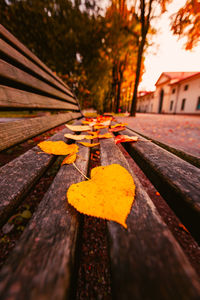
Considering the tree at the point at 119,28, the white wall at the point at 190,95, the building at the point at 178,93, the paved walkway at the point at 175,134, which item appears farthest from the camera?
the building at the point at 178,93

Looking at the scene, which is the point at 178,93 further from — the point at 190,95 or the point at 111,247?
the point at 111,247

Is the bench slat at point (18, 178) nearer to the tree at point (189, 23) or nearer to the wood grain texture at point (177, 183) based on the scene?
the wood grain texture at point (177, 183)

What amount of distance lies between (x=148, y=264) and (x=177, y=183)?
0.84 ft

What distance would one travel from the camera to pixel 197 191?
0.38 meters

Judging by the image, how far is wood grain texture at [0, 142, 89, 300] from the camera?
0.63 feet

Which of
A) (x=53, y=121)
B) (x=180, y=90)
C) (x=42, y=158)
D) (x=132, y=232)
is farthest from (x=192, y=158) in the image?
(x=180, y=90)

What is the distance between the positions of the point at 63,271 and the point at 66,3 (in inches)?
285

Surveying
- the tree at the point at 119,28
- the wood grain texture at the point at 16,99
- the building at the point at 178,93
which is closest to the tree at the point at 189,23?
the tree at the point at 119,28

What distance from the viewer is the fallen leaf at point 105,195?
1.00 feet

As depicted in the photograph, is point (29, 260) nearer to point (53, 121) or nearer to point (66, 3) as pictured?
point (53, 121)

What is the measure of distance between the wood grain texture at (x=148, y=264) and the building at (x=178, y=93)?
791 inches

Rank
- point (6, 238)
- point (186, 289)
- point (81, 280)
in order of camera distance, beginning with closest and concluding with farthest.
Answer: point (186, 289) < point (81, 280) < point (6, 238)

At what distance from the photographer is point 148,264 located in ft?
0.73

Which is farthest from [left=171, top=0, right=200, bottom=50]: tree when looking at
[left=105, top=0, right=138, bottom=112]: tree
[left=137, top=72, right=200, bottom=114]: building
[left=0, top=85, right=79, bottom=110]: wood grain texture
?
[left=137, top=72, right=200, bottom=114]: building
